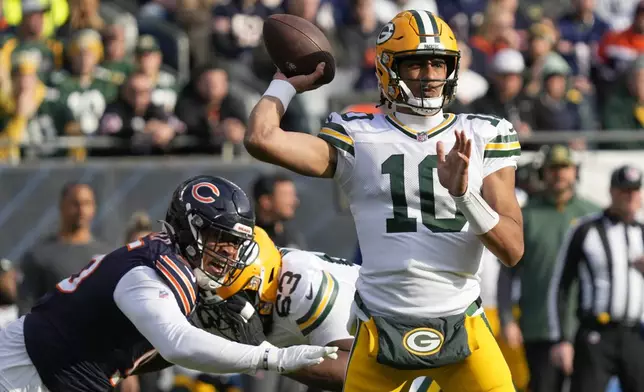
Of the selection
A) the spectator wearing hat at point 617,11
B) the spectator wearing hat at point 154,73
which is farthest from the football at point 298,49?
the spectator wearing hat at point 617,11

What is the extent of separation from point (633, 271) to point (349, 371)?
385 centimetres

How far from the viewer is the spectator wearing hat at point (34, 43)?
10.4 meters

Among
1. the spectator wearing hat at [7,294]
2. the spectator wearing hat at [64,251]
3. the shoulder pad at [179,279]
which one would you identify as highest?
the shoulder pad at [179,279]

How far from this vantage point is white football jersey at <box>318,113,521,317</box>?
455 cm

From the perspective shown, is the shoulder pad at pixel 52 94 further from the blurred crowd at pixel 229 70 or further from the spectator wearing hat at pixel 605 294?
the spectator wearing hat at pixel 605 294

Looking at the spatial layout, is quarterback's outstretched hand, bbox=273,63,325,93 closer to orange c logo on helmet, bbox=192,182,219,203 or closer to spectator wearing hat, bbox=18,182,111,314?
orange c logo on helmet, bbox=192,182,219,203

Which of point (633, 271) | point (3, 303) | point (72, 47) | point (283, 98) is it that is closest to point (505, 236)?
point (283, 98)

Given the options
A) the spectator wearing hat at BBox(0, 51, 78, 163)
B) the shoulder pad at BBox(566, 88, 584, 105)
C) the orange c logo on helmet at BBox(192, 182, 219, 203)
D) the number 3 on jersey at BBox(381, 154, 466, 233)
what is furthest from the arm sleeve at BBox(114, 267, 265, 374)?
the shoulder pad at BBox(566, 88, 584, 105)

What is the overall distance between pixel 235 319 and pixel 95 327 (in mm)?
864

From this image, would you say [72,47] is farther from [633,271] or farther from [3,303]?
[633,271]

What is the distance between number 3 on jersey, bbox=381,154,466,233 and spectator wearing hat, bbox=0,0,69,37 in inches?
268

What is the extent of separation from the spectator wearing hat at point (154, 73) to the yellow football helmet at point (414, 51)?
5.33 m

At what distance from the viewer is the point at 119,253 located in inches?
191

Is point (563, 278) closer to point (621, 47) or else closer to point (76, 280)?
point (621, 47)
